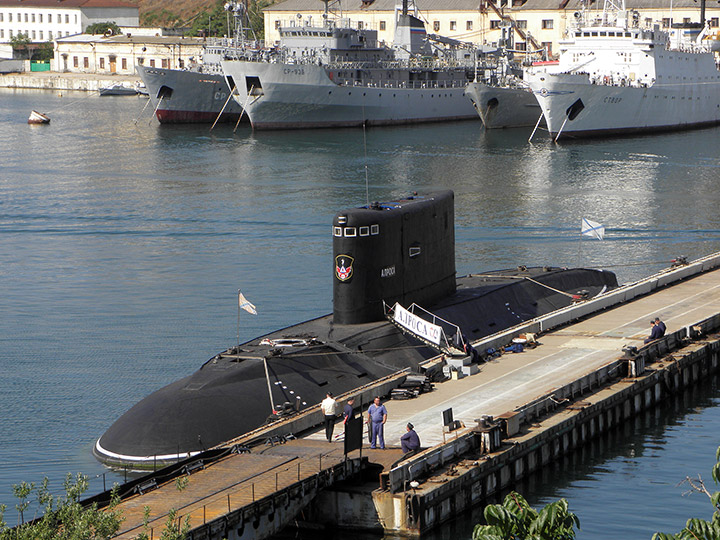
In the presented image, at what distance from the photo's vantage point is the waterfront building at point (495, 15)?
116 metres

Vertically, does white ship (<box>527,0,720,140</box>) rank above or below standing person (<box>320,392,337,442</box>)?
above

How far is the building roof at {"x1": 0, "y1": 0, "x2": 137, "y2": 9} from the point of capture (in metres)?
151

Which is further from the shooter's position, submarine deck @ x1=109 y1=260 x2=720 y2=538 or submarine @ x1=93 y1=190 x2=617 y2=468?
submarine @ x1=93 y1=190 x2=617 y2=468

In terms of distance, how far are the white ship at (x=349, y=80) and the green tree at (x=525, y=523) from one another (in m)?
80.8

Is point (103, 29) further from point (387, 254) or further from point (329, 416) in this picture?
point (329, 416)

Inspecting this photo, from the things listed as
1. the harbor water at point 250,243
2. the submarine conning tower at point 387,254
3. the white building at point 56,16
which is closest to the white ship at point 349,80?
the harbor water at point 250,243

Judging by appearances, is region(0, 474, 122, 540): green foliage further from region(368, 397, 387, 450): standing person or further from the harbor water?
region(368, 397, 387, 450): standing person

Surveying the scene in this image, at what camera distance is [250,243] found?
44500 millimetres

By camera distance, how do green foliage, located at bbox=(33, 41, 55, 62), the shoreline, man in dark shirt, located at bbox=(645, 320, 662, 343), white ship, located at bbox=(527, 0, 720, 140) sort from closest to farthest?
man in dark shirt, located at bbox=(645, 320, 662, 343) < white ship, located at bbox=(527, 0, 720, 140) < the shoreline < green foliage, located at bbox=(33, 41, 55, 62)

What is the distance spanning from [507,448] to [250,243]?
2588 cm

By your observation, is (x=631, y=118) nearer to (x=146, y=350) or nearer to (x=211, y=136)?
(x=211, y=136)

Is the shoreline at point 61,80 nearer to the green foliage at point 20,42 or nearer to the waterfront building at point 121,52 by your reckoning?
the waterfront building at point 121,52

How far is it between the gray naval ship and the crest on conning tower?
2848 inches

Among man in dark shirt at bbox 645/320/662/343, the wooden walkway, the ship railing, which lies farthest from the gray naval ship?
the wooden walkway
